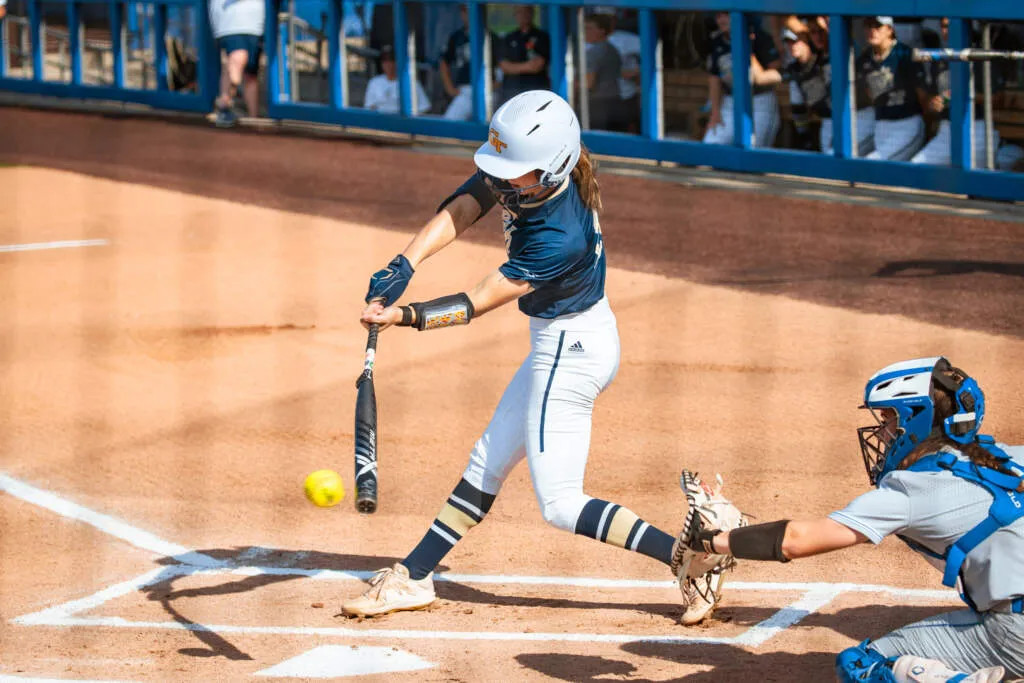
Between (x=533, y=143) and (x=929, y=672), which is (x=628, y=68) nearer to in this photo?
(x=533, y=143)

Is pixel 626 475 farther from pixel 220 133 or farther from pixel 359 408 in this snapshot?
pixel 220 133

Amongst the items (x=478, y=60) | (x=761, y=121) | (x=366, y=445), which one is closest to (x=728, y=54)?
(x=761, y=121)

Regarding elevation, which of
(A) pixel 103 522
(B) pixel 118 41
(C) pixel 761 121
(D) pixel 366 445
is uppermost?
(B) pixel 118 41

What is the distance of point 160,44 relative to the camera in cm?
1883

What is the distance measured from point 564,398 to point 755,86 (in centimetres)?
873

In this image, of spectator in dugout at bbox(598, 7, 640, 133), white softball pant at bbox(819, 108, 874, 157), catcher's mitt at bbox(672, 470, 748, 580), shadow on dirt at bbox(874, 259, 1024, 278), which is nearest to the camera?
catcher's mitt at bbox(672, 470, 748, 580)

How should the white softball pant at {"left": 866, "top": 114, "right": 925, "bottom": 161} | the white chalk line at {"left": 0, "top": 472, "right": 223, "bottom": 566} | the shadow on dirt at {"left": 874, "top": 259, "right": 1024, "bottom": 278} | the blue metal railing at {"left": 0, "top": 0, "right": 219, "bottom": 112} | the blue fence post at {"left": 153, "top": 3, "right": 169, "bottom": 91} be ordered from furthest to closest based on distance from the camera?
1. the blue fence post at {"left": 153, "top": 3, "right": 169, "bottom": 91}
2. the blue metal railing at {"left": 0, "top": 0, "right": 219, "bottom": 112}
3. the white softball pant at {"left": 866, "top": 114, "right": 925, "bottom": 161}
4. the shadow on dirt at {"left": 874, "top": 259, "right": 1024, "bottom": 278}
5. the white chalk line at {"left": 0, "top": 472, "right": 223, "bottom": 566}

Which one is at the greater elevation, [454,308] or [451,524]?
[454,308]

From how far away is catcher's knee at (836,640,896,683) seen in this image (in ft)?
12.1

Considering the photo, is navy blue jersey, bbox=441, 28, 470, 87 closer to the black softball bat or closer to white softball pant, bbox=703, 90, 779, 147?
white softball pant, bbox=703, 90, 779, 147

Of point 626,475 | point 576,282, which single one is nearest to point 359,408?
point 576,282

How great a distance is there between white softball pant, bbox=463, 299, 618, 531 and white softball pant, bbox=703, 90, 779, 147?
843cm

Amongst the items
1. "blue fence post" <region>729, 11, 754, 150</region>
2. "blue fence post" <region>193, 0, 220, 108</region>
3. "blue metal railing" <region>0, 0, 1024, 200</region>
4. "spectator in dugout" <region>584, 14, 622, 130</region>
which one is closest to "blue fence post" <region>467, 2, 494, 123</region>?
"blue metal railing" <region>0, 0, 1024, 200</region>

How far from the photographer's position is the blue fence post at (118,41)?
62.4ft
